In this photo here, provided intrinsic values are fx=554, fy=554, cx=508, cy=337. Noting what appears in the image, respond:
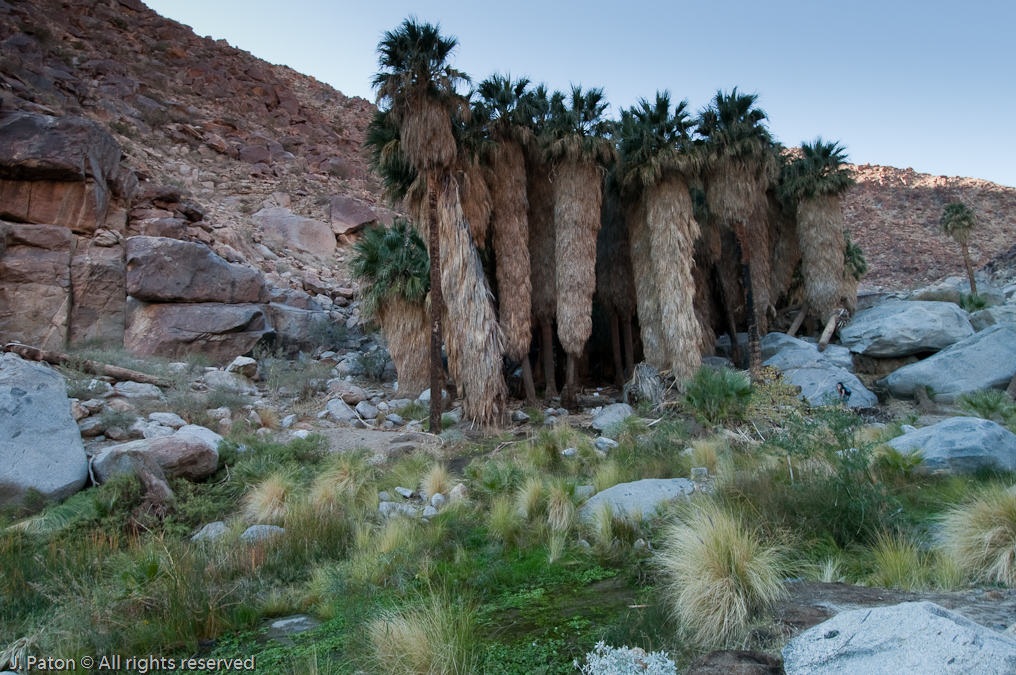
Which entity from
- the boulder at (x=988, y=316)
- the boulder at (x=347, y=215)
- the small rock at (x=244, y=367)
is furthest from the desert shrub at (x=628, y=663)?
the boulder at (x=347, y=215)

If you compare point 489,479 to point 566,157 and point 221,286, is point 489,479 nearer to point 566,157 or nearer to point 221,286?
point 566,157

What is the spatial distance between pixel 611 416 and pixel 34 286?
19.0 m

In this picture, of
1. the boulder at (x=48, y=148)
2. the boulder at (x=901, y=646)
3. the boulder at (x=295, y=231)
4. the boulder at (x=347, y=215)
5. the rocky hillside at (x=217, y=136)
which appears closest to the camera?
the boulder at (x=901, y=646)

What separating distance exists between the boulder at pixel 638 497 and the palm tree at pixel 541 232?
1016 centimetres

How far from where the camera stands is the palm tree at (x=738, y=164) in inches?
744

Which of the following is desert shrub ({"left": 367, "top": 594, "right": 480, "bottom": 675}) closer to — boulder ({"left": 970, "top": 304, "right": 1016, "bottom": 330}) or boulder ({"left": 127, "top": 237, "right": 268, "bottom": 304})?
boulder ({"left": 127, "top": 237, "right": 268, "bottom": 304})

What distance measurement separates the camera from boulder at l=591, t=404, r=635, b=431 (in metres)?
14.8

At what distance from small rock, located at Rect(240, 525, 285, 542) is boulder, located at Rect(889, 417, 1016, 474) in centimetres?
892

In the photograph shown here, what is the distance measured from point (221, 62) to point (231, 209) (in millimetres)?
20267

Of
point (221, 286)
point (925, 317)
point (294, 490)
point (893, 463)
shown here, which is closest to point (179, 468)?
point (294, 490)

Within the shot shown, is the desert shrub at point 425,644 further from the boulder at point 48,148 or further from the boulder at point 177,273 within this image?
the boulder at point 48,148

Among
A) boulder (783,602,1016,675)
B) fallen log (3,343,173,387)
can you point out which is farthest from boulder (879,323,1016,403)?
fallen log (3,343,173,387)

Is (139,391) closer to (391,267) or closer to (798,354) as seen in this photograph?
(391,267)

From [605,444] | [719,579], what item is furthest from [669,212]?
[719,579]
